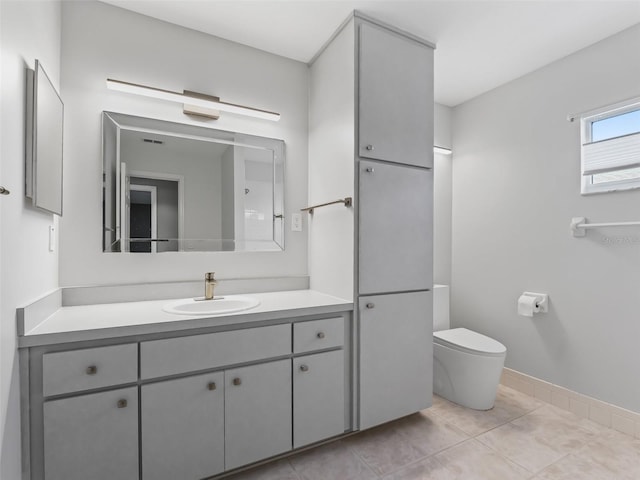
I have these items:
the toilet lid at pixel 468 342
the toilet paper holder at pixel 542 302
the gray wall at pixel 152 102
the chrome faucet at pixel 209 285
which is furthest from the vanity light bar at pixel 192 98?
the toilet paper holder at pixel 542 302

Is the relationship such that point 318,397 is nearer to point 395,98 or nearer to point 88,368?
point 88,368

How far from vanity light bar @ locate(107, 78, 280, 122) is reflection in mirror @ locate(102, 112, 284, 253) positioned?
0.44 ft

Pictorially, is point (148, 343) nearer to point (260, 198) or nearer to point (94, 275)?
point (94, 275)

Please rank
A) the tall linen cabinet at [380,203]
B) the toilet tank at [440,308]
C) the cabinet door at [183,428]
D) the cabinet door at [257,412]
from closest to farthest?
1. the cabinet door at [183,428]
2. the cabinet door at [257,412]
3. the tall linen cabinet at [380,203]
4. the toilet tank at [440,308]

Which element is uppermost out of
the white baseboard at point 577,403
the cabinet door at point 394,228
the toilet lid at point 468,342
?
the cabinet door at point 394,228

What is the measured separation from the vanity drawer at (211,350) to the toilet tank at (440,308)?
1402mm

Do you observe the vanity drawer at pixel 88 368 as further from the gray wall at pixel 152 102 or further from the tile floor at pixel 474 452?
the tile floor at pixel 474 452

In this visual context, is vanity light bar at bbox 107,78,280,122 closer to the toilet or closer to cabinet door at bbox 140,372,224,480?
cabinet door at bbox 140,372,224,480

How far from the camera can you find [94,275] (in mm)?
1691

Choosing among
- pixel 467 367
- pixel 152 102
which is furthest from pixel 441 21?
pixel 467 367

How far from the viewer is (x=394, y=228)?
75.0 inches

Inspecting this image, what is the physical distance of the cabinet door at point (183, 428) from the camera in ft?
4.33

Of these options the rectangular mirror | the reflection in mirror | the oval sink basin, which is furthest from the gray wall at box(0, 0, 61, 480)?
the oval sink basin

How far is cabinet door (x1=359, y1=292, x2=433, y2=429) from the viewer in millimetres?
1808
